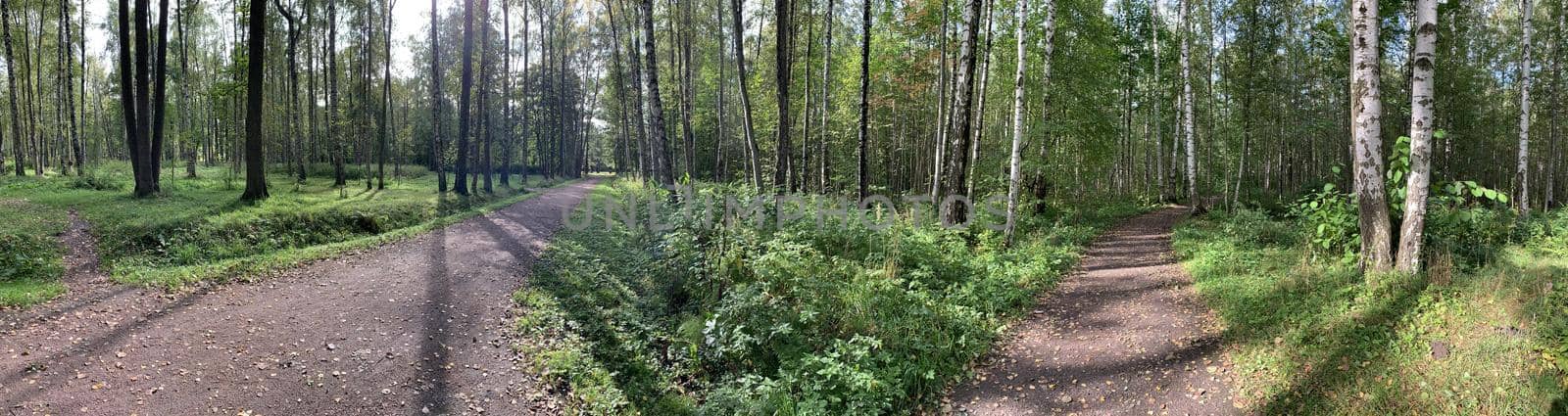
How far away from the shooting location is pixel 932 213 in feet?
42.0

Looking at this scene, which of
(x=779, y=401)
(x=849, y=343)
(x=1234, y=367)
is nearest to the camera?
(x=1234, y=367)

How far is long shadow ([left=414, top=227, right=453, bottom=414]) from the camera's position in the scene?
5.45 m

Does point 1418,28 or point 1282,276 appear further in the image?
point 1282,276

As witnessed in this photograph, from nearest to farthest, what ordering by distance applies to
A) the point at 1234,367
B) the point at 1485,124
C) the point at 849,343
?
the point at 1234,367 < the point at 849,343 < the point at 1485,124

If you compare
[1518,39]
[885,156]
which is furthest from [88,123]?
[1518,39]

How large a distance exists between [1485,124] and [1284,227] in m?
24.5

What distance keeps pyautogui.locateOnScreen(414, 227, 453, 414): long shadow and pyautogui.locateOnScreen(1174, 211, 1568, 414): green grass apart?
21.5 feet

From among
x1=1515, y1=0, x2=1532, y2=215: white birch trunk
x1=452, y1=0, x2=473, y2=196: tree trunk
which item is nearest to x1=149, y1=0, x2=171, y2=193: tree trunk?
x1=452, y1=0, x2=473, y2=196: tree trunk

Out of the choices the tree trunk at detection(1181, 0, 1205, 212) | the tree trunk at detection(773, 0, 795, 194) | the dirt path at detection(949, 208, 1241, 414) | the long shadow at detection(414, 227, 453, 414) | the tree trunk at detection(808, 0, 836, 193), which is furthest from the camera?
the tree trunk at detection(1181, 0, 1205, 212)

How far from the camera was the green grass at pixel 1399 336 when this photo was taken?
397cm

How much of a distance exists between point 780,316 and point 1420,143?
624 centimetres

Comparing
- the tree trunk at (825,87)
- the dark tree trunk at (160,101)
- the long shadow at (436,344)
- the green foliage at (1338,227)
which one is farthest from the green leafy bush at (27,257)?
the green foliage at (1338,227)

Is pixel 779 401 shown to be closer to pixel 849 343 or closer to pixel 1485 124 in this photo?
pixel 849 343

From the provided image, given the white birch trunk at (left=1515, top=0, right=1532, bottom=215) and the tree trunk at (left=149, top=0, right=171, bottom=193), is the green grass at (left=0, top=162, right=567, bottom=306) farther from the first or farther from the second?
the white birch trunk at (left=1515, top=0, right=1532, bottom=215)
